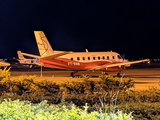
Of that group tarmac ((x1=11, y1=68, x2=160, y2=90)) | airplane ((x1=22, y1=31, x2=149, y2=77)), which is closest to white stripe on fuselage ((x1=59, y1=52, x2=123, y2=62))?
airplane ((x1=22, y1=31, x2=149, y2=77))

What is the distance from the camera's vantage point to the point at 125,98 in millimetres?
10250

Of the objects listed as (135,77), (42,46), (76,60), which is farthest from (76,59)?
(135,77)

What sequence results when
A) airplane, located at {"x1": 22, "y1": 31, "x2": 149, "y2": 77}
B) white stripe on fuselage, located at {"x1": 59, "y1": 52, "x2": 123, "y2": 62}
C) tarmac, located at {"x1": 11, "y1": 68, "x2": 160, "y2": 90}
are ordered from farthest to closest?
white stripe on fuselage, located at {"x1": 59, "y1": 52, "x2": 123, "y2": 62} < airplane, located at {"x1": 22, "y1": 31, "x2": 149, "y2": 77} < tarmac, located at {"x1": 11, "y1": 68, "x2": 160, "y2": 90}

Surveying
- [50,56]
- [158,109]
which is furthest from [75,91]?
[50,56]

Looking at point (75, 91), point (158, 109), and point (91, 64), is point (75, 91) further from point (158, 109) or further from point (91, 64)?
point (91, 64)

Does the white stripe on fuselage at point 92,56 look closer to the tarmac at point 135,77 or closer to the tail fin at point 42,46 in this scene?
the tail fin at point 42,46

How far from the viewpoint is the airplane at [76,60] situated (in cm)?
2447

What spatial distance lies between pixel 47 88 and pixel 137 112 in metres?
6.43

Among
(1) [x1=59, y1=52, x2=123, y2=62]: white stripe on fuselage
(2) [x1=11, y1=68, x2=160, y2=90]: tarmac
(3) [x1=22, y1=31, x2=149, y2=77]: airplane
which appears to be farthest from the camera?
(1) [x1=59, y1=52, x2=123, y2=62]: white stripe on fuselage

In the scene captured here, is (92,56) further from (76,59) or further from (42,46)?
(42,46)

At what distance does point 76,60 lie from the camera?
2533 centimetres

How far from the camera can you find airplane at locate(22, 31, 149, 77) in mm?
24469

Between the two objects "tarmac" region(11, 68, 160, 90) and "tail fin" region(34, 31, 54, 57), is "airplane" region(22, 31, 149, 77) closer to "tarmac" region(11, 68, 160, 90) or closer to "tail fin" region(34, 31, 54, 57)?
"tail fin" region(34, 31, 54, 57)

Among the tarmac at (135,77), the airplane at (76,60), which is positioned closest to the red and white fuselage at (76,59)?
the airplane at (76,60)
